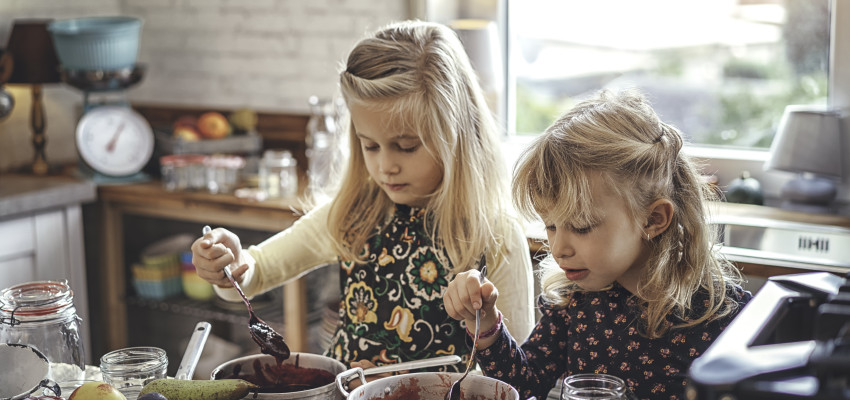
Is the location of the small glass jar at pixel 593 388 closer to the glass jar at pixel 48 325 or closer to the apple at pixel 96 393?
the apple at pixel 96 393

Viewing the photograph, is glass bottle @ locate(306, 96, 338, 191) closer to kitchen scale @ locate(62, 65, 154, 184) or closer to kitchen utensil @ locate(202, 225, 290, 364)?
kitchen scale @ locate(62, 65, 154, 184)

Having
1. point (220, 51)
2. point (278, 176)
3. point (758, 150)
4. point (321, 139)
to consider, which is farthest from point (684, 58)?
point (220, 51)

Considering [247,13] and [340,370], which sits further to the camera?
[247,13]

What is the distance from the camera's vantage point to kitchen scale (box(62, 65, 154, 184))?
300 centimetres

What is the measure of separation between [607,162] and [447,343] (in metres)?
0.51

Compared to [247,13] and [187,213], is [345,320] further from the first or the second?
[247,13]

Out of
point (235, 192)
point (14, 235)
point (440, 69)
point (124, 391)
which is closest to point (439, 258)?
point (440, 69)

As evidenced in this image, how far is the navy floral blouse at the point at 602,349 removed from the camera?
131 cm

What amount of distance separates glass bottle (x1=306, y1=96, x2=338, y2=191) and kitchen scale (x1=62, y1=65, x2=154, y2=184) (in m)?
0.59

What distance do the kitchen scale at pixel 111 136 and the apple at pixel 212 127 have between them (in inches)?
7.2

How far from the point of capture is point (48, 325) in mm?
1247

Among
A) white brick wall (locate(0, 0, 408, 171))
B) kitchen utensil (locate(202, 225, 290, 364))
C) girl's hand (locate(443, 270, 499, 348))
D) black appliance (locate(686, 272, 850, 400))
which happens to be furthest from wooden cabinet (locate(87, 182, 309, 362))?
black appliance (locate(686, 272, 850, 400))

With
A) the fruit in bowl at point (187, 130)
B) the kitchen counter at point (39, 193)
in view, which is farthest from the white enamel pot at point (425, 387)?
the fruit in bowl at point (187, 130)

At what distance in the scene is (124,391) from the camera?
119cm
